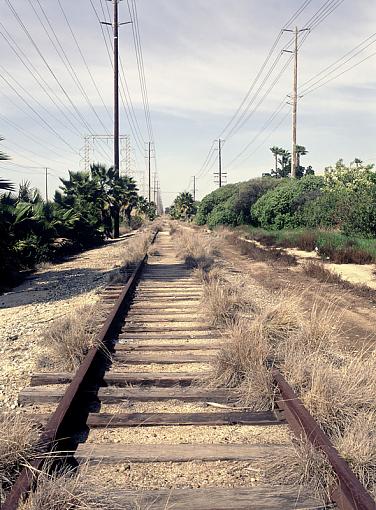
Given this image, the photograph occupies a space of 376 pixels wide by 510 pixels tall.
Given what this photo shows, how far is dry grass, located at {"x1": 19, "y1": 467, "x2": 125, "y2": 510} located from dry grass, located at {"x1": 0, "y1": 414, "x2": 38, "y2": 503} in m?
0.25

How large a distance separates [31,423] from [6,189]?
10638 millimetres

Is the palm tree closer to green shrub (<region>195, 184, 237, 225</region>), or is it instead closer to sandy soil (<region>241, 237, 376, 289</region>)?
sandy soil (<region>241, 237, 376, 289</region>)

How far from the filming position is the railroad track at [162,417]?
10.1 ft

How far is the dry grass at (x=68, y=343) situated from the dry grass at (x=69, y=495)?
2541mm

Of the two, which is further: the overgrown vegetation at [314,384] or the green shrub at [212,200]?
the green shrub at [212,200]

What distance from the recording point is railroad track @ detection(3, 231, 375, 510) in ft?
10.1

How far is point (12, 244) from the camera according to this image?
1559 centimetres

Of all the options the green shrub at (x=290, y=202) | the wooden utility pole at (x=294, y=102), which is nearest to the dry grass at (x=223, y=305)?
the green shrub at (x=290, y=202)

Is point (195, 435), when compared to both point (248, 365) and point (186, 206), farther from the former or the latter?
point (186, 206)

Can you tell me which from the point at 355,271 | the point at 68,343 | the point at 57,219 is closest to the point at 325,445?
the point at 68,343

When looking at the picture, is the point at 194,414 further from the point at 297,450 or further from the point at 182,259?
the point at 182,259

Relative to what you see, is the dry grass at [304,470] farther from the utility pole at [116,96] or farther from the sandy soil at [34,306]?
the utility pole at [116,96]

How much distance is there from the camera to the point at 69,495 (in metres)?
2.89

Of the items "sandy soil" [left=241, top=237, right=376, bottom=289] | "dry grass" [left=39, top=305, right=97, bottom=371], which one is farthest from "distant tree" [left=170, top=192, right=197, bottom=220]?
"dry grass" [left=39, top=305, right=97, bottom=371]
